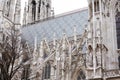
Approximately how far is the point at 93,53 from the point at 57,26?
13849 millimetres

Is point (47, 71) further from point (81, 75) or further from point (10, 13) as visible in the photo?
point (10, 13)

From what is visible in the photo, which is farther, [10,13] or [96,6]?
[10,13]

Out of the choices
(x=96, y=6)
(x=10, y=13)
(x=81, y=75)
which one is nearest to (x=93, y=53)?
(x=96, y=6)

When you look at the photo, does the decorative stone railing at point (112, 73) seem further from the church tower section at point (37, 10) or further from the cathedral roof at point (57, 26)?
the church tower section at point (37, 10)

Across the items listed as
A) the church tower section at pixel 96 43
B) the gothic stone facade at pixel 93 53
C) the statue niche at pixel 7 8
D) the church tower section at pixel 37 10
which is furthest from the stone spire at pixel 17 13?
the church tower section at pixel 96 43

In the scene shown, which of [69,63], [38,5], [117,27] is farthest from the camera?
[38,5]

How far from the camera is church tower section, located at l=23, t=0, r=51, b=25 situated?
36.6 meters

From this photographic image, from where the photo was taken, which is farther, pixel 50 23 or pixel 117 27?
pixel 50 23

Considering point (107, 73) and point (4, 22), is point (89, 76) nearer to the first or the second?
point (107, 73)

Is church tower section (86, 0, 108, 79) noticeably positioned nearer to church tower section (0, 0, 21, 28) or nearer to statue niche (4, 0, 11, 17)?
church tower section (0, 0, 21, 28)

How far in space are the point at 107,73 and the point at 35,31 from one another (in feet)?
56.2

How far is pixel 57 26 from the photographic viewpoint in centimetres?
3006

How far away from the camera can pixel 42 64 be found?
2388 cm

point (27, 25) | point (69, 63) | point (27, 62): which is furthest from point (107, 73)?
point (27, 25)
